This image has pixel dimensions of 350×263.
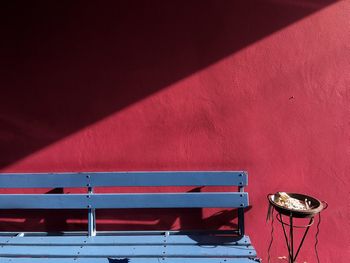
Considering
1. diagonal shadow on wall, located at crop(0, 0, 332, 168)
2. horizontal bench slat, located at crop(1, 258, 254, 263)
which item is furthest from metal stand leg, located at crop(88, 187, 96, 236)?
diagonal shadow on wall, located at crop(0, 0, 332, 168)

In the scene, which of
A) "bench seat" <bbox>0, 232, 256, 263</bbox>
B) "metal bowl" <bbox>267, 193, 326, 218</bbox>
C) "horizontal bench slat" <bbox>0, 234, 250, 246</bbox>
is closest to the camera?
"metal bowl" <bbox>267, 193, 326, 218</bbox>

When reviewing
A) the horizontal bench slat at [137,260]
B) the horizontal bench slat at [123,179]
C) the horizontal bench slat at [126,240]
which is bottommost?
the horizontal bench slat at [137,260]

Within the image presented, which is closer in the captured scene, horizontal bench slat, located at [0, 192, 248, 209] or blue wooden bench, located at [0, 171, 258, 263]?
blue wooden bench, located at [0, 171, 258, 263]

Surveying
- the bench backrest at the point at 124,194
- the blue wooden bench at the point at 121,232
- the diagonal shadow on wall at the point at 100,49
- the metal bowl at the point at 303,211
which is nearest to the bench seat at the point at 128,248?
the blue wooden bench at the point at 121,232

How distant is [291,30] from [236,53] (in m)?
0.46

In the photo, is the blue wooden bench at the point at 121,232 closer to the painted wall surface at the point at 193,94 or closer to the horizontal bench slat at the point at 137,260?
the horizontal bench slat at the point at 137,260

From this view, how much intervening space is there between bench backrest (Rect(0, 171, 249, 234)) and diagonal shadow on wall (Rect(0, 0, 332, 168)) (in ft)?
1.08

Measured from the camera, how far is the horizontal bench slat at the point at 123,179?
300 centimetres

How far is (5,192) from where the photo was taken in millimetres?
3248

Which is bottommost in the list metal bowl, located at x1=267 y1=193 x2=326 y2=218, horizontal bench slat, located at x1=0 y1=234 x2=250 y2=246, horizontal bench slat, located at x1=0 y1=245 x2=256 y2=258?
horizontal bench slat, located at x1=0 y1=245 x2=256 y2=258

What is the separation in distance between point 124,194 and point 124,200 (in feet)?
0.15

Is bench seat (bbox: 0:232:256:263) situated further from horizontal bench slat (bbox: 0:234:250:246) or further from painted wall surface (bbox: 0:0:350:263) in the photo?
painted wall surface (bbox: 0:0:350:263)

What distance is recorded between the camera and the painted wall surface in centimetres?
299

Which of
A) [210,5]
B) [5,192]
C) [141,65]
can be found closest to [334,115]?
[210,5]
